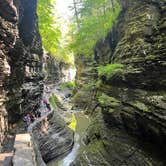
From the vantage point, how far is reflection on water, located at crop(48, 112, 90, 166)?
14578mm

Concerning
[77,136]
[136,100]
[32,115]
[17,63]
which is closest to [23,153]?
[136,100]

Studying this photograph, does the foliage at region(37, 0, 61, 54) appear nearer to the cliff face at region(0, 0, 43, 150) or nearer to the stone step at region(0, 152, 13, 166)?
the cliff face at region(0, 0, 43, 150)

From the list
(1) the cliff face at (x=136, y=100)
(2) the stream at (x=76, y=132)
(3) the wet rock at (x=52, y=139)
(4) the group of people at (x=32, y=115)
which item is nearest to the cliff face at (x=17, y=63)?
(4) the group of people at (x=32, y=115)

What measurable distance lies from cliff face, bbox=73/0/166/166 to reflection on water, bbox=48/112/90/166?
226 centimetres

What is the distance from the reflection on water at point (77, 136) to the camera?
1458 centimetres

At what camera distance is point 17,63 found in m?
14.5

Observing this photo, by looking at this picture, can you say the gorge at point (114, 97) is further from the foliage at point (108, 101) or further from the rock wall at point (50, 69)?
the rock wall at point (50, 69)

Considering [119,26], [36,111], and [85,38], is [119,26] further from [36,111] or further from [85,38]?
[36,111]

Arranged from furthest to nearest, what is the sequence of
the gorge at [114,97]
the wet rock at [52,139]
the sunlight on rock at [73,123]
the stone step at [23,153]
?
the sunlight on rock at [73,123]
the wet rock at [52,139]
the gorge at [114,97]
the stone step at [23,153]

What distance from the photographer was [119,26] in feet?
65.7

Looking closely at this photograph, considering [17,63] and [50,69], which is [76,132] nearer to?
[17,63]

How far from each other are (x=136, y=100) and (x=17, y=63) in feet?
26.5

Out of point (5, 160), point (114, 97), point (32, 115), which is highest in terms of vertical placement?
point (114, 97)

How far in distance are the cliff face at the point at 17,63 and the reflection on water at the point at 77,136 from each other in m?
4.30
